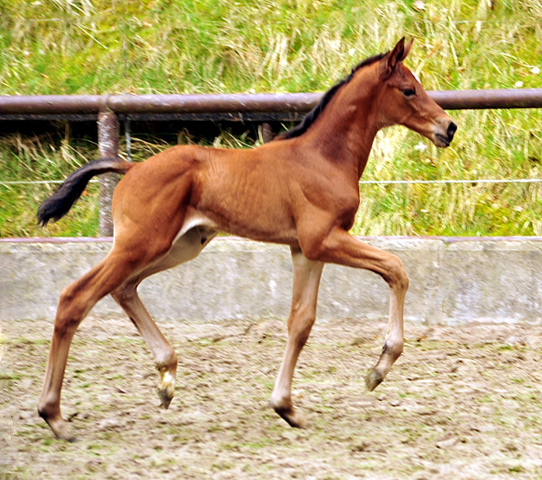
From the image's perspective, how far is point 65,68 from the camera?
7.95 metres

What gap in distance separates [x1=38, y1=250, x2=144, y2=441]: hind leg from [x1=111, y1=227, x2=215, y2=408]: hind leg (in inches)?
13.4

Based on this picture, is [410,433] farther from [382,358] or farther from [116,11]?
[116,11]

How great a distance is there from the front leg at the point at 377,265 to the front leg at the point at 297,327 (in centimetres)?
32

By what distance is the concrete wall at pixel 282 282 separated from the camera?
17.5ft

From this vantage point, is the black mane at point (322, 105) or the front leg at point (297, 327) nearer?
the front leg at point (297, 327)

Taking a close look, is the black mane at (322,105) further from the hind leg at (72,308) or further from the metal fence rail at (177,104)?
the metal fence rail at (177,104)

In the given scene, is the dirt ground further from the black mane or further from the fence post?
the black mane

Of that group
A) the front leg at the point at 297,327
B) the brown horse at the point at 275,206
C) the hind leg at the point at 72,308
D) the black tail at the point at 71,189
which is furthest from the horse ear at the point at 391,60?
the hind leg at the point at 72,308

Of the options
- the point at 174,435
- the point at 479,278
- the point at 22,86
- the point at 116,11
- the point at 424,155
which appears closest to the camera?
the point at 174,435

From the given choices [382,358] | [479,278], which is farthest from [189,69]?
[382,358]

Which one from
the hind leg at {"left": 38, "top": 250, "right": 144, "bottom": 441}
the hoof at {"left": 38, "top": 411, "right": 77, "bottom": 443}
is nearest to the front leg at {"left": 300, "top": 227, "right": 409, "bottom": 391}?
the hind leg at {"left": 38, "top": 250, "right": 144, "bottom": 441}

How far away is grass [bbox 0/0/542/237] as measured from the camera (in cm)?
638

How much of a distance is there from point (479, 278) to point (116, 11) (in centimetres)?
567

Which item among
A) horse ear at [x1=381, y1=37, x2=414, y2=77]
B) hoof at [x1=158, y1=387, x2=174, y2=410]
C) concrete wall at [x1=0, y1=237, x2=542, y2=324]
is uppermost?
horse ear at [x1=381, y1=37, x2=414, y2=77]
